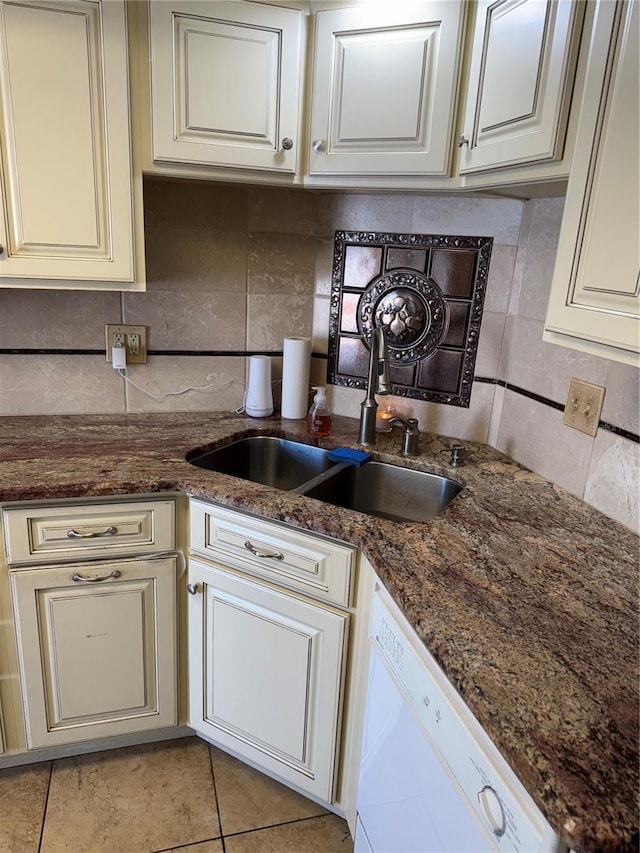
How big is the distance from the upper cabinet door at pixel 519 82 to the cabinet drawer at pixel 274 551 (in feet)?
3.09

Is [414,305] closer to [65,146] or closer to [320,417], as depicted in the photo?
[320,417]

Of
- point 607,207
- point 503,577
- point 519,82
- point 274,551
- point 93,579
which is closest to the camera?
point 607,207

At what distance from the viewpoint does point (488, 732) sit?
0.79m

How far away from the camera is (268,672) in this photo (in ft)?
4.92

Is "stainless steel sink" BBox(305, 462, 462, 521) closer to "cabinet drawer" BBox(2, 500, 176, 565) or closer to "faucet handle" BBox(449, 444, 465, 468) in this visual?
"faucet handle" BBox(449, 444, 465, 468)

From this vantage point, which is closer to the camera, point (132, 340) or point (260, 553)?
point (260, 553)

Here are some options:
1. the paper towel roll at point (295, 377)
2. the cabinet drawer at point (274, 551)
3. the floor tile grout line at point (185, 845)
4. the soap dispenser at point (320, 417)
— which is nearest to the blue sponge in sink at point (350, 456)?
the soap dispenser at point (320, 417)

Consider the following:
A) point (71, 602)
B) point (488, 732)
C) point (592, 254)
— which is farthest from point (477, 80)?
point (71, 602)

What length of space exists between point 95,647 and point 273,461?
752 millimetres

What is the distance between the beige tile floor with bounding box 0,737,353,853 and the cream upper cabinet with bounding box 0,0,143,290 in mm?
1380

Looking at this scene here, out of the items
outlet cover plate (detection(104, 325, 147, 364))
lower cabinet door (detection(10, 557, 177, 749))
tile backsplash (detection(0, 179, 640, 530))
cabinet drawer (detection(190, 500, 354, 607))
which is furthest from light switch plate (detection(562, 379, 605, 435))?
outlet cover plate (detection(104, 325, 147, 364))

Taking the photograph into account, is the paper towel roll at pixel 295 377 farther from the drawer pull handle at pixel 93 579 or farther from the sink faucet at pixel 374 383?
the drawer pull handle at pixel 93 579

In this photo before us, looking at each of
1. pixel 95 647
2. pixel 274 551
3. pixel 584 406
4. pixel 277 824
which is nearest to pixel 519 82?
pixel 584 406

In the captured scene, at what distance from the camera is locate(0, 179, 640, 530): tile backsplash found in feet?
5.49
